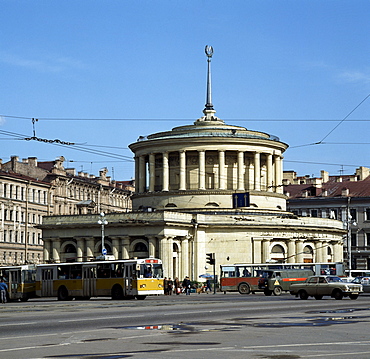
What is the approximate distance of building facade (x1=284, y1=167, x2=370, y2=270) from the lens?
426 feet

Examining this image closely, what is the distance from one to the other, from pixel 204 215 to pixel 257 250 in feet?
22.6

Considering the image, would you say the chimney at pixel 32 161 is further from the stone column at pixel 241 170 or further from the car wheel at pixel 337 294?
the car wheel at pixel 337 294

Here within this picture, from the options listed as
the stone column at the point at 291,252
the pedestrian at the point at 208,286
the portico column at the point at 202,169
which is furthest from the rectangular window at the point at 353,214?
the pedestrian at the point at 208,286

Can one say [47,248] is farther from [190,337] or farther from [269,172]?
[190,337]

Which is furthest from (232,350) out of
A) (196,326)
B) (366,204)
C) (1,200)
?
(366,204)

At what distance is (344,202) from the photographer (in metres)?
134

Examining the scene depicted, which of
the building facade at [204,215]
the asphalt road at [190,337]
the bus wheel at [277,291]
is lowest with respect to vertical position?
the asphalt road at [190,337]

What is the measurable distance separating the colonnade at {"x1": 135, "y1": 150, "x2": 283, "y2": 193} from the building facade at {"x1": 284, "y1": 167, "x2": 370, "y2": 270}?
75.0 feet

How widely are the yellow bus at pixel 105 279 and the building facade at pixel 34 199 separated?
47597 millimetres

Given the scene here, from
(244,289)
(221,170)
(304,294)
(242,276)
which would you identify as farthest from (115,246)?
(304,294)

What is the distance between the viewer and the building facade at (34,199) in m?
118

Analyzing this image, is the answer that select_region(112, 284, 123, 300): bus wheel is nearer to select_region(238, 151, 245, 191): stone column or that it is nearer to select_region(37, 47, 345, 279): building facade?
select_region(37, 47, 345, 279): building facade

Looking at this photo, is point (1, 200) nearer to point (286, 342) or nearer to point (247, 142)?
point (247, 142)

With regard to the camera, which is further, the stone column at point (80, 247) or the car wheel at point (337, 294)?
the stone column at point (80, 247)
